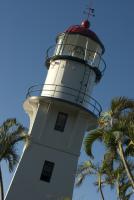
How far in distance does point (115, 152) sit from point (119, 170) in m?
2.41

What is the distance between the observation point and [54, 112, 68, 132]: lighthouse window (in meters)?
25.7

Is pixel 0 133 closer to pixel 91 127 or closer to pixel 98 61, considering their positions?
pixel 91 127

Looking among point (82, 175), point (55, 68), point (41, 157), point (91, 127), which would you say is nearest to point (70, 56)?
point (55, 68)

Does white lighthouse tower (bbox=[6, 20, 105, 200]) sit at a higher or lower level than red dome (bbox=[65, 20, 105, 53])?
lower

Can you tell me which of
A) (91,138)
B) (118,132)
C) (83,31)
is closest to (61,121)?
(83,31)

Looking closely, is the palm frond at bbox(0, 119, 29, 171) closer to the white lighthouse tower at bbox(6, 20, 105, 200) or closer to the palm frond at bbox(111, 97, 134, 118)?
the white lighthouse tower at bbox(6, 20, 105, 200)

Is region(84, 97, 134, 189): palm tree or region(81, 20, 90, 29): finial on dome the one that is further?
region(81, 20, 90, 29): finial on dome

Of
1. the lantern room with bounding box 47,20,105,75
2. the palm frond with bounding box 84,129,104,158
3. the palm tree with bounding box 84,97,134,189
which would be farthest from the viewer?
the lantern room with bounding box 47,20,105,75

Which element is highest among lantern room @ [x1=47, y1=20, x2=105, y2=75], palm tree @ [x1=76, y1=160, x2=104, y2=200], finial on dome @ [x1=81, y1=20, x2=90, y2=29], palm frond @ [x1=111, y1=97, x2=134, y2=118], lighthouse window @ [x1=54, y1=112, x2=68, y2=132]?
finial on dome @ [x1=81, y1=20, x2=90, y2=29]

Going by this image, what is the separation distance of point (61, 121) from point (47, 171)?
10.5 ft

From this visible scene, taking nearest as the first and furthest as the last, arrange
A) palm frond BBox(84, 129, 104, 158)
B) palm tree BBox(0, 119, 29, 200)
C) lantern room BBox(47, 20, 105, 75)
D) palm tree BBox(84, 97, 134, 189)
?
palm tree BBox(84, 97, 134, 189), palm frond BBox(84, 129, 104, 158), palm tree BBox(0, 119, 29, 200), lantern room BBox(47, 20, 105, 75)

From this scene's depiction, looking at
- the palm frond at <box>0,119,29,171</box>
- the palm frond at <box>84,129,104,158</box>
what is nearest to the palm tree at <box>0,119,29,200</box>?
the palm frond at <box>0,119,29,171</box>

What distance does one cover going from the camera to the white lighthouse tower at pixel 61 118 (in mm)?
24016

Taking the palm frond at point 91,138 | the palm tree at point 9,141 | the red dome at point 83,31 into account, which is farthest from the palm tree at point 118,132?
the red dome at point 83,31
